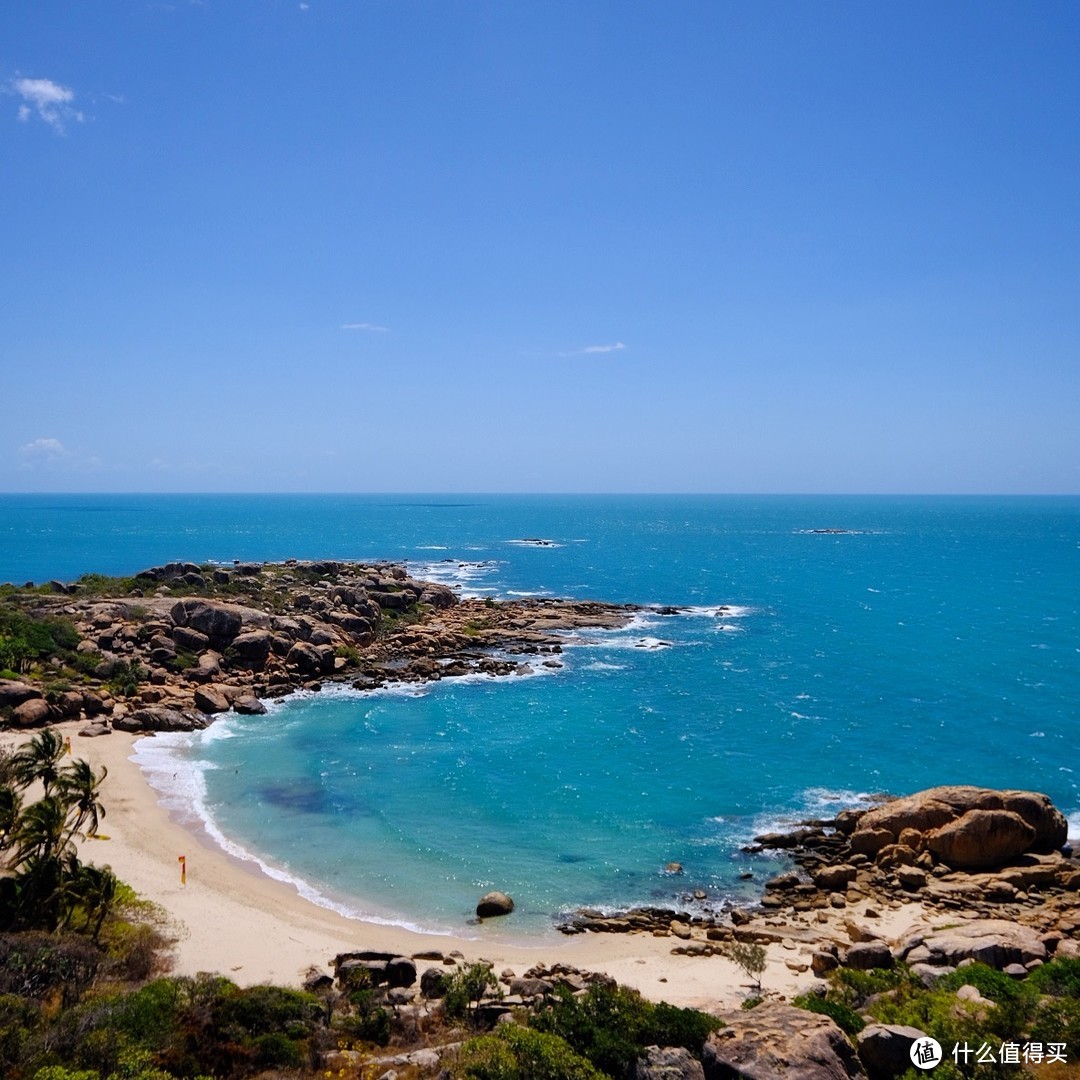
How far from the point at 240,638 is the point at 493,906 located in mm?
40058

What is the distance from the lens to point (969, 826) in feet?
107

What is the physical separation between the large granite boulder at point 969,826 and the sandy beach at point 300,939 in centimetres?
421

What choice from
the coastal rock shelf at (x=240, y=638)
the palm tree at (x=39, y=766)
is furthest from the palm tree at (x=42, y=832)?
the coastal rock shelf at (x=240, y=638)

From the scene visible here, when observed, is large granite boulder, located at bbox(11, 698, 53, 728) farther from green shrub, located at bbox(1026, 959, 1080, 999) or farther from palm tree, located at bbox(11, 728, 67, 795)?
green shrub, located at bbox(1026, 959, 1080, 999)

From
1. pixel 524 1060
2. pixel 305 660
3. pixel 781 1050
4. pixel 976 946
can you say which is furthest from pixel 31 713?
pixel 976 946

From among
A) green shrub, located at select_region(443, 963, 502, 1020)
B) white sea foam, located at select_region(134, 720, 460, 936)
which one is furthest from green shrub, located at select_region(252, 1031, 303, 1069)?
white sea foam, located at select_region(134, 720, 460, 936)

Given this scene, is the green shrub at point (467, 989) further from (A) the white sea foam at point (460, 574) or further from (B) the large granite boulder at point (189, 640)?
(A) the white sea foam at point (460, 574)

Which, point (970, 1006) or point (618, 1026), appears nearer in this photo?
point (618, 1026)

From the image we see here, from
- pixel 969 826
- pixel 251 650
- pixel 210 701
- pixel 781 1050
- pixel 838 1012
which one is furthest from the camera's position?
pixel 251 650

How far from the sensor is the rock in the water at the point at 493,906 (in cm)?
2870

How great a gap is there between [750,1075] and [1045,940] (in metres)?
15.4

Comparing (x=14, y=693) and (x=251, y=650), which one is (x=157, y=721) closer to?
(x=14, y=693)

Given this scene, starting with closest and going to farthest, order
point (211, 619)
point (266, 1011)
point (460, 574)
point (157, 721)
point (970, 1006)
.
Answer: point (266, 1011) → point (970, 1006) → point (157, 721) → point (211, 619) → point (460, 574)

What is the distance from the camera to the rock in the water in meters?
28.7
